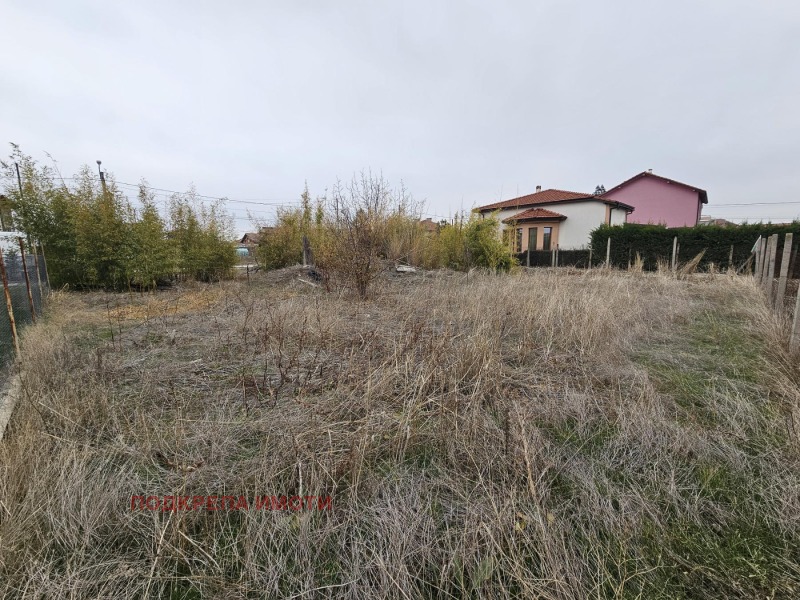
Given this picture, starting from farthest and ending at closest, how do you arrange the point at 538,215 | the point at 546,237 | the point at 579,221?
1. the point at 546,237
2. the point at 538,215
3. the point at 579,221

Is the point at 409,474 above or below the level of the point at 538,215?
below

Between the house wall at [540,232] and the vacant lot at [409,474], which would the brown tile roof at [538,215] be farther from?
the vacant lot at [409,474]

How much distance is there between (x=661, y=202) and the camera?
2431 cm

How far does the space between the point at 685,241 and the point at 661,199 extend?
13.6 meters

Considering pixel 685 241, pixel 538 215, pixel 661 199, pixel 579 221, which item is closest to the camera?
pixel 685 241

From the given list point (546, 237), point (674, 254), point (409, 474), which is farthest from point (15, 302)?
point (546, 237)

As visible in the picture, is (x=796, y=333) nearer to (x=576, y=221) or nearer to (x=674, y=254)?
(x=674, y=254)

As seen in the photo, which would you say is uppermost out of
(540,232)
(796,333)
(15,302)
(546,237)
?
(540,232)

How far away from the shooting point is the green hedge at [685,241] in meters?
12.6

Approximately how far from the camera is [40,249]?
7855 millimetres

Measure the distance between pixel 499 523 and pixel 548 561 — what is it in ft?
0.59

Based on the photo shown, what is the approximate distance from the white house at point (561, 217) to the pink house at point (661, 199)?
8.78ft

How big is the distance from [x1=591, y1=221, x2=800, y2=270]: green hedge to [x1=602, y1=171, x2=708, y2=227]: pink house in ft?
36.6

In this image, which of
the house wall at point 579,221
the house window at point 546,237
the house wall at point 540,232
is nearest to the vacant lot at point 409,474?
the house wall at point 579,221
